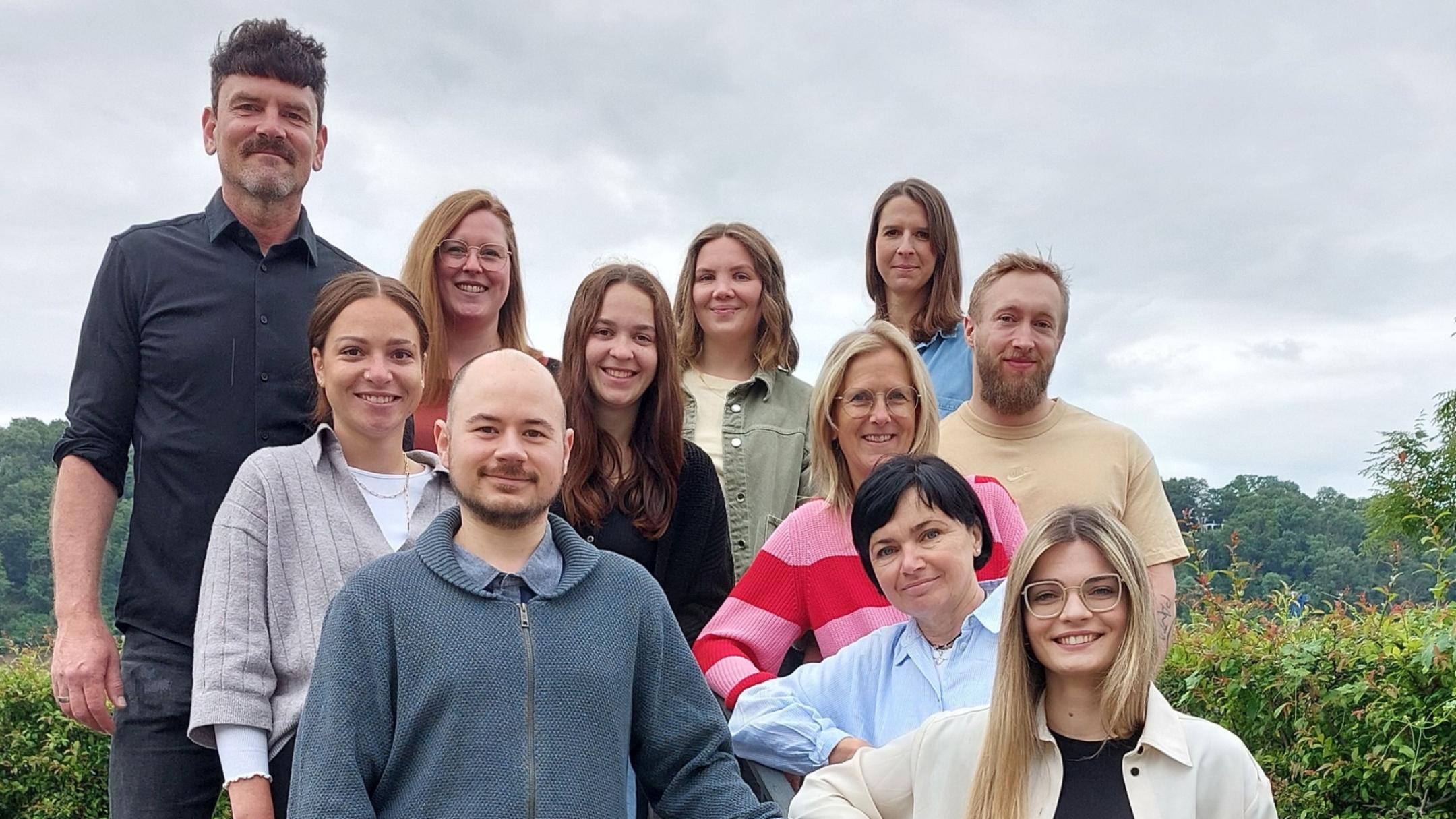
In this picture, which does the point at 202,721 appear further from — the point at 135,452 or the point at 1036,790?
the point at 1036,790

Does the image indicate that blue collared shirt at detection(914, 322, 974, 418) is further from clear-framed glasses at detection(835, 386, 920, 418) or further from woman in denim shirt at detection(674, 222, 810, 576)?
clear-framed glasses at detection(835, 386, 920, 418)

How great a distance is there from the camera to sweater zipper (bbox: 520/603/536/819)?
2887 mm

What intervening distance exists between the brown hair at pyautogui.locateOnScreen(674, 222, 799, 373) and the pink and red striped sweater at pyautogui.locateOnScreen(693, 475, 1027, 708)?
1.21 m

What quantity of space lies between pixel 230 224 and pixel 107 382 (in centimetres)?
58

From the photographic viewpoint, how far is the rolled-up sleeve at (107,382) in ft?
12.6

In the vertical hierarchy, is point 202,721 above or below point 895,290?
below

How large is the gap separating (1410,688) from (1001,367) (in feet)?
5.44

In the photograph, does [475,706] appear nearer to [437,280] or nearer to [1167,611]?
[437,280]

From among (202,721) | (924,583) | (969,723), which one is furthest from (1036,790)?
(202,721)

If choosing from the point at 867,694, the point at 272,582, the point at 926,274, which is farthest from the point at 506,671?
the point at 926,274

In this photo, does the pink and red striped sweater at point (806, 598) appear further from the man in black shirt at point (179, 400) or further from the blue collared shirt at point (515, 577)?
the man in black shirt at point (179, 400)

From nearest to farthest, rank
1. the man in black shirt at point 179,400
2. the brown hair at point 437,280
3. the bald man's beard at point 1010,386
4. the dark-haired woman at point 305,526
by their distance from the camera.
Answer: the dark-haired woman at point 305,526 < the man in black shirt at point 179,400 < the brown hair at point 437,280 < the bald man's beard at point 1010,386

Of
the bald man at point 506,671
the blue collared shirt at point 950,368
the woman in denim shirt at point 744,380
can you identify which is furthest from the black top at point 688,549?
the blue collared shirt at point 950,368

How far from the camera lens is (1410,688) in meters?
4.42
